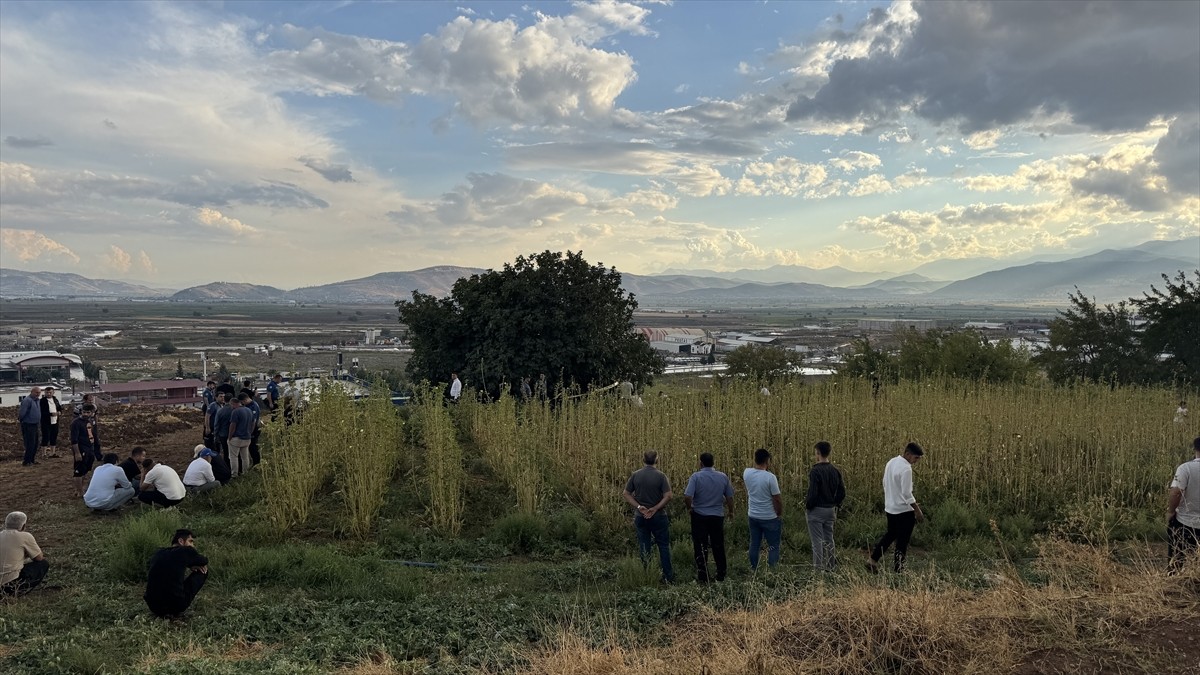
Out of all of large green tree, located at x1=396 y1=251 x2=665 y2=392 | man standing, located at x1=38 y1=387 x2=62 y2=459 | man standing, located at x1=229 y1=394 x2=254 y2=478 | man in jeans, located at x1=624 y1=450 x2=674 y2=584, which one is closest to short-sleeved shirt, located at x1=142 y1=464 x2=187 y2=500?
man standing, located at x1=229 y1=394 x2=254 y2=478

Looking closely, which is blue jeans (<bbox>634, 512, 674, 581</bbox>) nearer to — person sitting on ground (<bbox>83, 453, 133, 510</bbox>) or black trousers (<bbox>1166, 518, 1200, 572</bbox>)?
black trousers (<bbox>1166, 518, 1200, 572</bbox>)

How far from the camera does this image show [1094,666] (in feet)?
15.1

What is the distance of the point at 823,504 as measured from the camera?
24.2 ft

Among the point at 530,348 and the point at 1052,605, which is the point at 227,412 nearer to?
the point at 530,348

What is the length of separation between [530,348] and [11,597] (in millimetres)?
14141

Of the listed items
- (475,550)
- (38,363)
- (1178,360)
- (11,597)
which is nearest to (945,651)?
(475,550)

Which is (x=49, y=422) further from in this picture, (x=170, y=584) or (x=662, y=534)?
(x=662, y=534)

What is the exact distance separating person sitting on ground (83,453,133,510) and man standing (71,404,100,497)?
1.78 meters

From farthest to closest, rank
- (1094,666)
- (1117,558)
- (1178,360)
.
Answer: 1. (1178,360)
2. (1117,558)
3. (1094,666)

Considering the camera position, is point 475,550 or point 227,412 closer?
point 475,550

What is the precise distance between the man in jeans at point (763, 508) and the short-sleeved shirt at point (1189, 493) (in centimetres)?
384

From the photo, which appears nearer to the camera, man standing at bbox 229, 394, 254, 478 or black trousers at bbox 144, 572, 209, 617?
black trousers at bbox 144, 572, 209, 617

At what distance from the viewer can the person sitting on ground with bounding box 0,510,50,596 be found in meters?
6.77

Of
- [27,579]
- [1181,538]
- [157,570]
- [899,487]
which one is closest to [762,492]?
[899,487]
